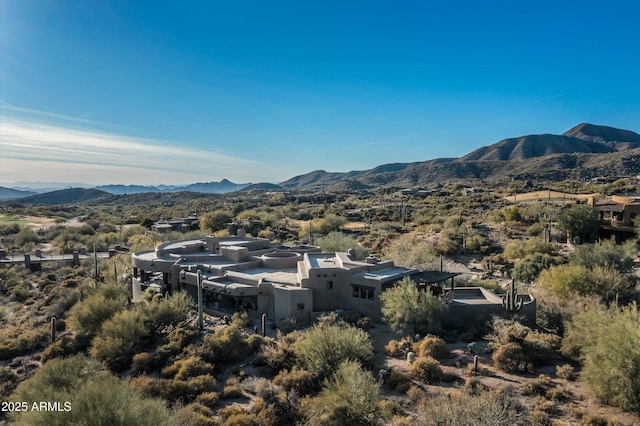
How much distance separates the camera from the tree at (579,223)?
1683 inches

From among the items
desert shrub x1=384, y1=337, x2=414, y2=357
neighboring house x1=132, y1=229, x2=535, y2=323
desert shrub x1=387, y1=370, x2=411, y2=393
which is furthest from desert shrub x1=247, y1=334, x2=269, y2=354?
desert shrub x1=387, y1=370, x2=411, y2=393

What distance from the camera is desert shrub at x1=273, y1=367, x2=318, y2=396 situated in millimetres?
17438

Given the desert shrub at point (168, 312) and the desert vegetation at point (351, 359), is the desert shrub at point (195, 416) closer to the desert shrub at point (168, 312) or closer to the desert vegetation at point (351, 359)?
the desert vegetation at point (351, 359)

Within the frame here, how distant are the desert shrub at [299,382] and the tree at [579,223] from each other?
119 ft

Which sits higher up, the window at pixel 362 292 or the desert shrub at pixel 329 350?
the window at pixel 362 292

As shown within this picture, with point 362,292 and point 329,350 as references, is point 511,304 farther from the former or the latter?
point 329,350

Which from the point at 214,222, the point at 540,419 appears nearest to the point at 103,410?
the point at 540,419

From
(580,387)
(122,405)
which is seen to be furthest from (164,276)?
(580,387)

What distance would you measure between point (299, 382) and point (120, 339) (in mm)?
10538

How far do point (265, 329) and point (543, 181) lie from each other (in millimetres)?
94148

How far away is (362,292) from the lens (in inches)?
1011

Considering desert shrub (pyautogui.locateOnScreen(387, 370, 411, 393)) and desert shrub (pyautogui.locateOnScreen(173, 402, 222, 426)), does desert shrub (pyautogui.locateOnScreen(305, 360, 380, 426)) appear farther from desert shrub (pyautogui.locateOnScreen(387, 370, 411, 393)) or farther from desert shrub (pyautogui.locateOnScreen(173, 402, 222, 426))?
desert shrub (pyautogui.locateOnScreen(173, 402, 222, 426))

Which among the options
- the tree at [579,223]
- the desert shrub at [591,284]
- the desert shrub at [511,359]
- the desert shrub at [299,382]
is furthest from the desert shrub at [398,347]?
the tree at [579,223]

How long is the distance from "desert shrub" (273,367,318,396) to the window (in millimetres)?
8302
